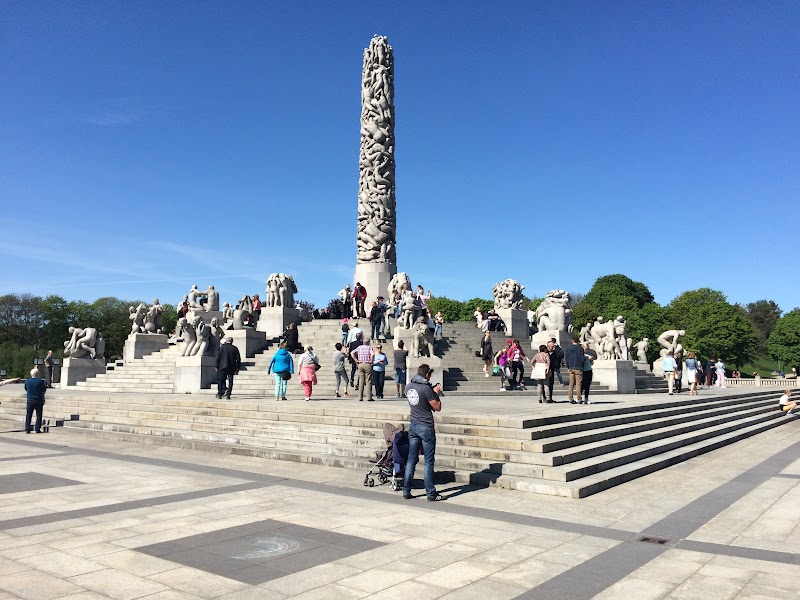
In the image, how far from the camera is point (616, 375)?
23250 millimetres

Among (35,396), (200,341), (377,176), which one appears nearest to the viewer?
(35,396)

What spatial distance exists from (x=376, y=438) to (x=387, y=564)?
5.95 metres

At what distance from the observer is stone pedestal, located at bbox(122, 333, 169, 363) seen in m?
28.1

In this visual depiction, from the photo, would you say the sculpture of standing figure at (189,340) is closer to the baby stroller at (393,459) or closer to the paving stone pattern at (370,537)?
the paving stone pattern at (370,537)

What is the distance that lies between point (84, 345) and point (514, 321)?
19.4m

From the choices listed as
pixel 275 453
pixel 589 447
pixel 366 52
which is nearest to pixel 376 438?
pixel 275 453

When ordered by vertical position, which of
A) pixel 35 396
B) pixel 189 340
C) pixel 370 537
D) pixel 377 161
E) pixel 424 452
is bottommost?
pixel 370 537

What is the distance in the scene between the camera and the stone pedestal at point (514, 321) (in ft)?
98.8

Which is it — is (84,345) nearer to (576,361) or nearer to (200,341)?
(200,341)

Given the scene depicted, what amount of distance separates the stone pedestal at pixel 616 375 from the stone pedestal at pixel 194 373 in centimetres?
1370

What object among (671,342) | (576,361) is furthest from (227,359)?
(671,342)

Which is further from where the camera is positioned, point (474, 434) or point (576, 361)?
point (576, 361)

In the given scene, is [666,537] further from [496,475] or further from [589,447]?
[589,447]

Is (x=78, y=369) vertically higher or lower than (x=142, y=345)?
lower
